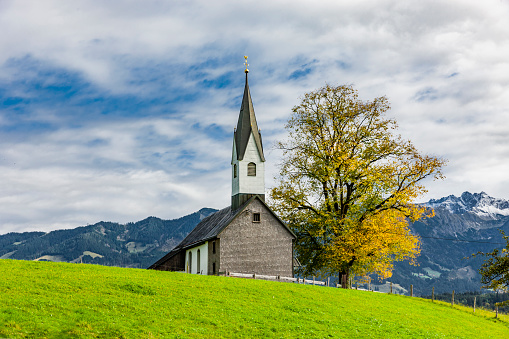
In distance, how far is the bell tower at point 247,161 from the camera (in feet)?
197

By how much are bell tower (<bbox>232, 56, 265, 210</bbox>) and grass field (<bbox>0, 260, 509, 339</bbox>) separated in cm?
1862

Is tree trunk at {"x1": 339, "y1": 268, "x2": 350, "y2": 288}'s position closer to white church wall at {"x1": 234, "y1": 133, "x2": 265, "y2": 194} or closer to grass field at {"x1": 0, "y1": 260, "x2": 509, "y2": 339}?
grass field at {"x1": 0, "y1": 260, "x2": 509, "y2": 339}

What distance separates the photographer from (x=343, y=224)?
54.9 metres

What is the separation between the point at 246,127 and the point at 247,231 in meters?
13.3

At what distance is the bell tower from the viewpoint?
60062 millimetres

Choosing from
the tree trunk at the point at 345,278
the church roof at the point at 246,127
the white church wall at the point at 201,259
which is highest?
the church roof at the point at 246,127

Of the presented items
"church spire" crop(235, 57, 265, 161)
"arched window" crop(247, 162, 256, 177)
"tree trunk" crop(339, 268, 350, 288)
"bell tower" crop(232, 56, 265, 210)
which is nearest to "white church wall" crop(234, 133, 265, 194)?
"bell tower" crop(232, 56, 265, 210)

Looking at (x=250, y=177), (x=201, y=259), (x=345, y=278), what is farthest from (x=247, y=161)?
(x=345, y=278)

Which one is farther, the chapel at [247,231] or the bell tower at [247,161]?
the bell tower at [247,161]

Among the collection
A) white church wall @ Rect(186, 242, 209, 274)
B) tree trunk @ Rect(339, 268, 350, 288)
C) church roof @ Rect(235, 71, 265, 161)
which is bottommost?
tree trunk @ Rect(339, 268, 350, 288)

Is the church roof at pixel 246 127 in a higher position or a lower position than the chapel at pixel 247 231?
higher

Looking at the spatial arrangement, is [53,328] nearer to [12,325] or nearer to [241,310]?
[12,325]

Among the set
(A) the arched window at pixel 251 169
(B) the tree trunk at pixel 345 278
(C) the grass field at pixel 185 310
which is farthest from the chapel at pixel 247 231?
(C) the grass field at pixel 185 310

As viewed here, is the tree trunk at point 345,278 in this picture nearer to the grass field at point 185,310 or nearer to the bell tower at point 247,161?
the grass field at point 185,310
